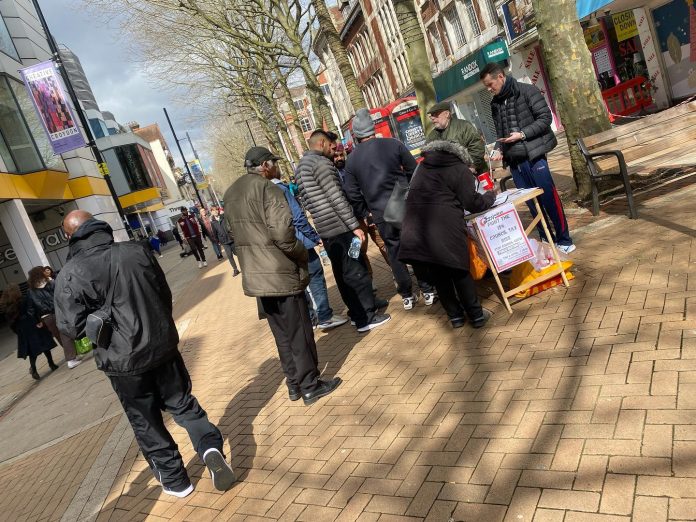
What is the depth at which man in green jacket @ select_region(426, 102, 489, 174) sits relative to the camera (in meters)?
5.55

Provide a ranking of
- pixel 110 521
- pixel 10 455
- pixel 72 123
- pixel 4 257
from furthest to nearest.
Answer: pixel 4 257
pixel 72 123
pixel 10 455
pixel 110 521

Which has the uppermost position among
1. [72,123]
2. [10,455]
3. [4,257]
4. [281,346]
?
[72,123]

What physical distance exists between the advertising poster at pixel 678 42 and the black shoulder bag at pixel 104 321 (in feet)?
52.7

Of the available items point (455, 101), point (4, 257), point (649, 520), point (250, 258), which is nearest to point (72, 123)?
point (4, 257)

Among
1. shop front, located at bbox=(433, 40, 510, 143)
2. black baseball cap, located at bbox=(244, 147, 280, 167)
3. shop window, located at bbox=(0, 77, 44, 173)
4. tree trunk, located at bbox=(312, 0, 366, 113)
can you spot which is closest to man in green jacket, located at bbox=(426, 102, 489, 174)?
black baseball cap, located at bbox=(244, 147, 280, 167)

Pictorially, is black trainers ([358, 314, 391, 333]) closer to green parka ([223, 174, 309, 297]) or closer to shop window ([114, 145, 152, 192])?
green parka ([223, 174, 309, 297])

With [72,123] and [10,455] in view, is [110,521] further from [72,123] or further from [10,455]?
[72,123]

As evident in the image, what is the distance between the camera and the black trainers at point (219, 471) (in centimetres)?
346

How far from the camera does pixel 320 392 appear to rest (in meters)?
4.39

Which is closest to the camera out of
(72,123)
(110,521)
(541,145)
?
(110,521)

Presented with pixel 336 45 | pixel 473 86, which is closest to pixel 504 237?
pixel 336 45

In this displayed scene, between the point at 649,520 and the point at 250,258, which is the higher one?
the point at 250,258

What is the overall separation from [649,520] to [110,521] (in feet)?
11.0

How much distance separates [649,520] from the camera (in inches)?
83.4
